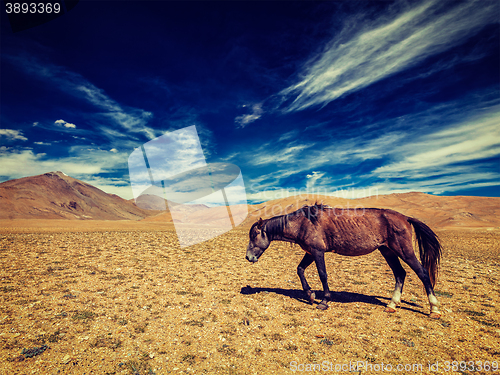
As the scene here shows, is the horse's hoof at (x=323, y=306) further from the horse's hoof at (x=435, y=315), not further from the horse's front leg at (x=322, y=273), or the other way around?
the horse's hoof at (x=435, y=315)

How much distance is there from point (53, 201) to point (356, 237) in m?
166

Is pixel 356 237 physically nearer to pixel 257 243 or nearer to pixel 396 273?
pixel 396 273

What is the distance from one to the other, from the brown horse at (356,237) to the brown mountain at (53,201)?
12225 centimetres

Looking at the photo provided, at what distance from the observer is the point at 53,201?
122 m

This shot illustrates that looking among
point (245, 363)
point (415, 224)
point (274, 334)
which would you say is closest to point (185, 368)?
point (245, 363)

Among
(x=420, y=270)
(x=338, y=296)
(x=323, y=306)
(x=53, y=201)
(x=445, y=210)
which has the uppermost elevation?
(x=53, y=201)

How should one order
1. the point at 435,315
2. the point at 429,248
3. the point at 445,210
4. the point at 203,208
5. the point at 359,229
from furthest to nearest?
the point at 203,208
the point at 445,210
the point at 359,229
the point at 429,248
the point at 435,315

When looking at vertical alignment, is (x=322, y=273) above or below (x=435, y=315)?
above

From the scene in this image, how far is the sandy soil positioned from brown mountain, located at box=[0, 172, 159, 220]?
381ft

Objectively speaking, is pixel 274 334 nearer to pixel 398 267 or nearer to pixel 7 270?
pixel 398 267

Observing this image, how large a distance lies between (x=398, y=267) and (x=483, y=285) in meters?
5.07

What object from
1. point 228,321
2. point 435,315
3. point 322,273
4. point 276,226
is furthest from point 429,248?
point 228,321

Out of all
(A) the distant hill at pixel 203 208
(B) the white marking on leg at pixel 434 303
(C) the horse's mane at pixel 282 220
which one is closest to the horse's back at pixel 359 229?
(C) the horse's mane at pixel 282 220

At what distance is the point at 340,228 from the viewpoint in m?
6.70
